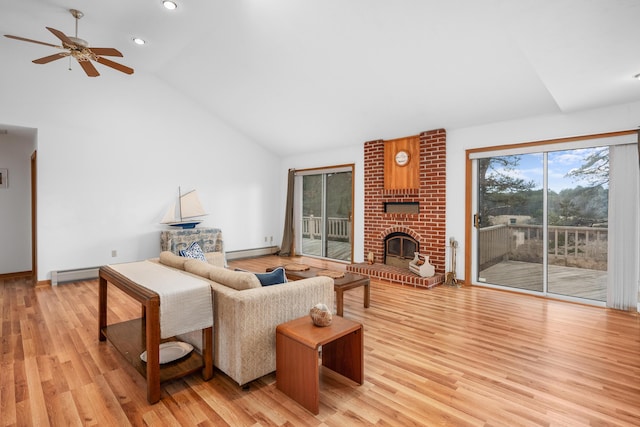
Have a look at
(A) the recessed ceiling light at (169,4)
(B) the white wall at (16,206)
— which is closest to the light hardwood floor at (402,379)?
(B) the white wall at (16,206)

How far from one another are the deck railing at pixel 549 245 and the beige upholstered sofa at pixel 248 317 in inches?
133

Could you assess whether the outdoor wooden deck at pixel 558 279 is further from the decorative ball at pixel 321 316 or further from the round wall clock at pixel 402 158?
the decorative ball at pixel 321 316

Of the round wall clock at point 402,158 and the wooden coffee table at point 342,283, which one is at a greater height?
the round wall clock at point 402,158

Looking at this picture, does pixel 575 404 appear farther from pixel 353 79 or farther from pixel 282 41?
pixel 282 41

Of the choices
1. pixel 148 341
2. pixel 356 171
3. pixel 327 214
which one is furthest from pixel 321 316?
pixel 327 214

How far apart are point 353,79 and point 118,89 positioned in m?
3.97

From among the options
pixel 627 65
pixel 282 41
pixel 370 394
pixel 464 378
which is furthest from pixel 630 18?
pixel 282 41

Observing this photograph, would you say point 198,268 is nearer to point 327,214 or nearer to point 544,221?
point 544,221

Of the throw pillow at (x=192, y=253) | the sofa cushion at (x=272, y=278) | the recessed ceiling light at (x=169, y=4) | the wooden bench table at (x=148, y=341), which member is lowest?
the wooden bench table at (x=148, y=341)

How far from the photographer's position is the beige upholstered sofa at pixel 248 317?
83.6 inches

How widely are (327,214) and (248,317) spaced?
17.1 ft

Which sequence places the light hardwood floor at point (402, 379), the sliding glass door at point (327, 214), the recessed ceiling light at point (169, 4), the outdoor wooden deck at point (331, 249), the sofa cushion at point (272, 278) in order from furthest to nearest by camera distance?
1. the outdoor wooden deck at point (331, 249)
2. the sliding glass door at point (327, 214)
3. the recessed ceiling light at point (169, 4)
4. the sofa cushion at point (272, 278)
5. the light hardwood floor at point (402, 379)

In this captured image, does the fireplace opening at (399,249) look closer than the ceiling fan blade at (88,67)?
No

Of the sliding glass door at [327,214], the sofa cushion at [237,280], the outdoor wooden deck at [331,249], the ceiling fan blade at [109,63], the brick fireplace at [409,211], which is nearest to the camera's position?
the sofa cushion at [237,280]
